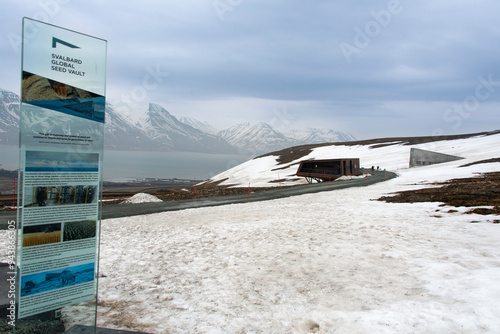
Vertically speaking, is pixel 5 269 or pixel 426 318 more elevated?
pixel 5 269

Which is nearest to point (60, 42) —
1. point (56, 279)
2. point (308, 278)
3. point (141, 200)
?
A: point (56, 279)

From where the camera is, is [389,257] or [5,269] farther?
[389,257]

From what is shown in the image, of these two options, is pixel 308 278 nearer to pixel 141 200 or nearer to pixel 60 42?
pixel 60 42

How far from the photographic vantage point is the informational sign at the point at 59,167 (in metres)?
3.88

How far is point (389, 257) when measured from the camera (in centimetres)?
796

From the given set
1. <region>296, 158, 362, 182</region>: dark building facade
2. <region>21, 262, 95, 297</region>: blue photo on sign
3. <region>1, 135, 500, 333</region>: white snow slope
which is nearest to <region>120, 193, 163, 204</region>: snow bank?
<region>1, 135, 500, 333</region>: white snow slope

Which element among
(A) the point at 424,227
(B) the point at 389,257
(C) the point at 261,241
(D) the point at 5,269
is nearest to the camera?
(D) the point at 5,269

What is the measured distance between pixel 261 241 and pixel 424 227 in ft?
21.6

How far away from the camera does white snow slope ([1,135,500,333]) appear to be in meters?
4.92

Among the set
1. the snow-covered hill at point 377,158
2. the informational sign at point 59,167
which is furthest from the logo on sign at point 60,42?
the snow-covered hill at point 377,158

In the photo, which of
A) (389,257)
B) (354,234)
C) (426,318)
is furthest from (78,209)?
(354,234)

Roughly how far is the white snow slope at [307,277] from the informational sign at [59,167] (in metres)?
1.43

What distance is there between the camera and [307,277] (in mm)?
6887

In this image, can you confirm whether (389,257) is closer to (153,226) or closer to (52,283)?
(52,283)
